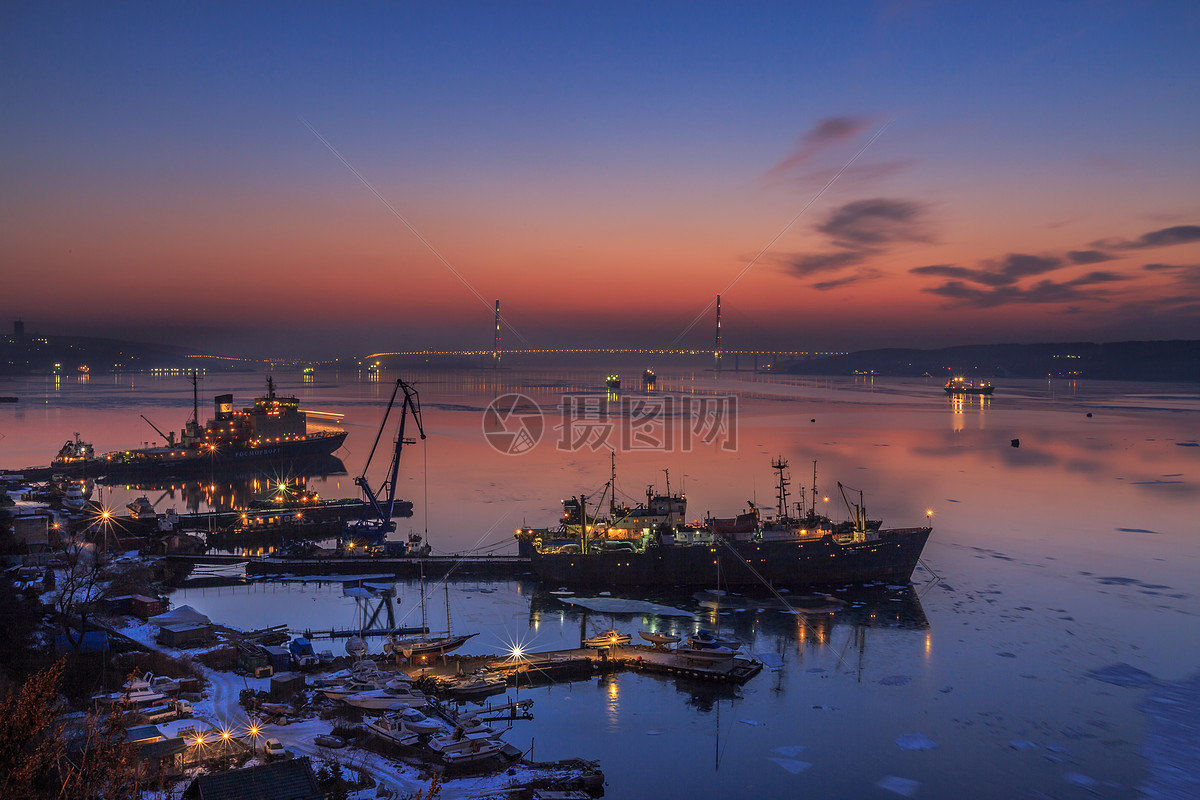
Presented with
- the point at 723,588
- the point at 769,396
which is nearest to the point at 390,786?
the point at 723,588

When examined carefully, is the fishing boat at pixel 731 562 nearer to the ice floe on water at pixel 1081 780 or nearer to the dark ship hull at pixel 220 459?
the ice floe on water at pixel 1081 780

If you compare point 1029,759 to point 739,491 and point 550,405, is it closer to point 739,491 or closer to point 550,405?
point 739,491

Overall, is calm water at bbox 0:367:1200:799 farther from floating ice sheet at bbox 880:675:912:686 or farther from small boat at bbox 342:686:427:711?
small boat at bbox 342:686:427:711

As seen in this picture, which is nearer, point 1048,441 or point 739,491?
point 739,491

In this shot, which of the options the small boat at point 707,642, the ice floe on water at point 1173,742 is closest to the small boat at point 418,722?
the small boat at point 707,642

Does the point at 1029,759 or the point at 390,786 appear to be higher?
the point at 390,786

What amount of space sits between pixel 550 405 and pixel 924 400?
4063cm

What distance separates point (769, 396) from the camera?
275ft

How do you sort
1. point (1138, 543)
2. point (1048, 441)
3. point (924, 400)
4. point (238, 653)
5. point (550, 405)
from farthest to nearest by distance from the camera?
1. point (924, 400)
2. point (550, 405)
3. point (1048, 441)
4. point (1138, 543)
5. point (238, 653)

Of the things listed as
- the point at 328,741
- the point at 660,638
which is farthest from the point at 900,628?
the point at 328,741

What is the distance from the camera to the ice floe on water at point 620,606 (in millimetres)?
15280

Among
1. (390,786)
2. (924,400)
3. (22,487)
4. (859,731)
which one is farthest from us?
(924,400)

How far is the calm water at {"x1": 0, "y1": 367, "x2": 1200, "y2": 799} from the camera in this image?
9539 millimetres

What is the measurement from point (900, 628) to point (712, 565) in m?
4.21
